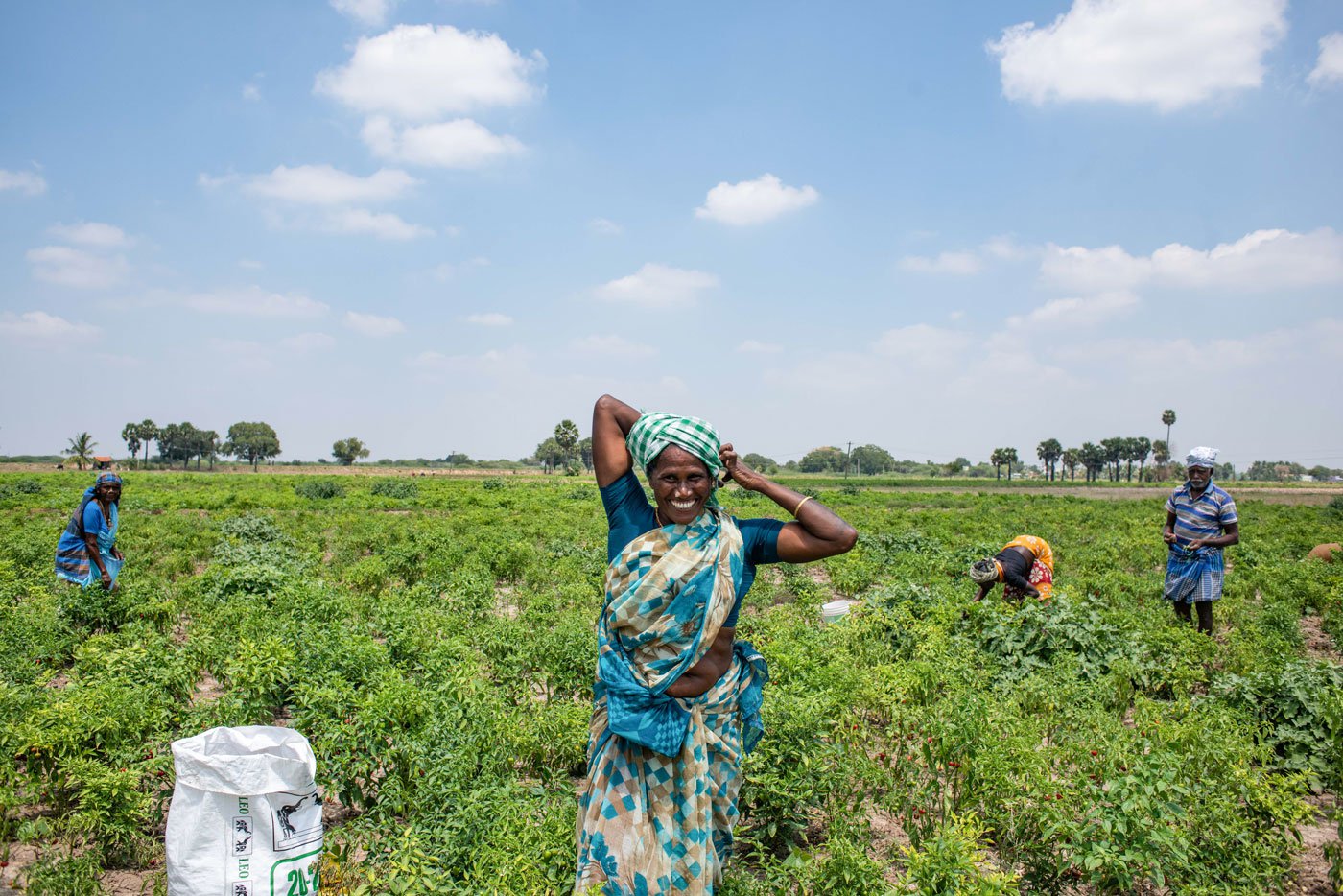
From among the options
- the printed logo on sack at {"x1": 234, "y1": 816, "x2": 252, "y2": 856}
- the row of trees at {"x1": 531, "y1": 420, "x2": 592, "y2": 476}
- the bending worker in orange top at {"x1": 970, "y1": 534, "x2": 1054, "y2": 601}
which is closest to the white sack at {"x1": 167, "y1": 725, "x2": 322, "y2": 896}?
the printed logo on sack at {"x1": 234, "y1": 816, "x2": 252, "y2": 856}

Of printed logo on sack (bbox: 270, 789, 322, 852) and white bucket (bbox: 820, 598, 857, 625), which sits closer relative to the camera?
printed logo on sack (bbox: 270, 789, 322, 852)

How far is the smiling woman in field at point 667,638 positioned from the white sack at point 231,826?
3.62 ft

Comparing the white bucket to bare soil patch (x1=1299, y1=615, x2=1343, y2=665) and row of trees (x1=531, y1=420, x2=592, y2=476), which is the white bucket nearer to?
bare soil patch (x1=1299, y1=615, x2=1343, y2=665)

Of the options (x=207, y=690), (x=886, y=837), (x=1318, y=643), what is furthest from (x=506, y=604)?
(x=1318, y=643)

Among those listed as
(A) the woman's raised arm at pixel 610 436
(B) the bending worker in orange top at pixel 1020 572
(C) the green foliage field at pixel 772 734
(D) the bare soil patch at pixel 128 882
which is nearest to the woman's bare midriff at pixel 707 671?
(A) the woman's raised arm at pixel 610 436

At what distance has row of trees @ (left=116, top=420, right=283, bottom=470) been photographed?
370ft

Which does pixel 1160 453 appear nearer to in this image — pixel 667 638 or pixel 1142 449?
pixel 1142 449

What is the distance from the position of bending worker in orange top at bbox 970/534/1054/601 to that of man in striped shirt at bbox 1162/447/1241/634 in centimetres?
110

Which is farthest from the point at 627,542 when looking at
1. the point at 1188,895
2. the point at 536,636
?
→ the point at 536,636

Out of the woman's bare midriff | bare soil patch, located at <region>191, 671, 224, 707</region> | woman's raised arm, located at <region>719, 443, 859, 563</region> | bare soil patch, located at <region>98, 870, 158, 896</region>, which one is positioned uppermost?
woman's raised arm, located at <region>719, 443, 859, 563</region>

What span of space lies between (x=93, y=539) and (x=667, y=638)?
6.31 metres

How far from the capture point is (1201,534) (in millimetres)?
→ 7422

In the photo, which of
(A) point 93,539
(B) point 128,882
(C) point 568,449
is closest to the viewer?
(B) point 128,882

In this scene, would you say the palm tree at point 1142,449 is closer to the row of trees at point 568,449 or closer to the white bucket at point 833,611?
the row of trees at point 568,449
